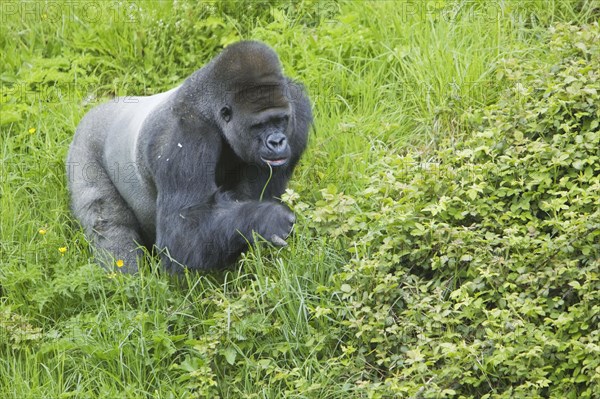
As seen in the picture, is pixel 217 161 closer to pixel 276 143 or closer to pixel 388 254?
pixel 276 143

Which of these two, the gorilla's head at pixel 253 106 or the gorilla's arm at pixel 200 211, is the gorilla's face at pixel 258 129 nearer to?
the gorilla's head at pixel 253 106

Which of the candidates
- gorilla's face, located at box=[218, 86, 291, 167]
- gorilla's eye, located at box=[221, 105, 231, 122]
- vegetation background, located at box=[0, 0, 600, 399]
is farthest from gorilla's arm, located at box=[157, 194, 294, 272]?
gorilla's eye, located at box=[221, 105, 231, 122]

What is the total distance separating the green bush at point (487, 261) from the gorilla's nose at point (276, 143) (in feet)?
1.26

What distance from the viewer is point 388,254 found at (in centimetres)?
412

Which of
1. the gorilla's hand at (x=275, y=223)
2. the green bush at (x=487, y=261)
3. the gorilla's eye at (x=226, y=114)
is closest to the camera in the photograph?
the green bush at (x=487, y=261)

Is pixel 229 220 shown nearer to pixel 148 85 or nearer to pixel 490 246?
pixel 490 246

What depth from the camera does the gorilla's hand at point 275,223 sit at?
14.4 feet

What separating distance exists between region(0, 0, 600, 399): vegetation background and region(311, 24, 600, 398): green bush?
0.01 meters

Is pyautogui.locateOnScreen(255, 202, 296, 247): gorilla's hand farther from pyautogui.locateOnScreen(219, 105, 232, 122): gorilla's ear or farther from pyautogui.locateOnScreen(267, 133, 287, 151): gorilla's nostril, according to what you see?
pyautogui.locateOnScreen(219, 105, 232, 122): gorilla's ear

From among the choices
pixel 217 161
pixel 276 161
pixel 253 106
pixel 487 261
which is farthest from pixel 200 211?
pixel 487 261

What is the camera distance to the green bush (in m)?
3.68

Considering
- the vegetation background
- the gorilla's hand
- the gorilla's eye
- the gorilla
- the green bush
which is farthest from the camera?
the gorilla's eye

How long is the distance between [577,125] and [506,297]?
1028 millimetres

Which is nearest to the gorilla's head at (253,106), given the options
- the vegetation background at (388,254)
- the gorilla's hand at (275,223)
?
the gorilla's hand at (275,223)
